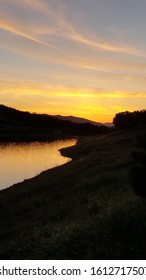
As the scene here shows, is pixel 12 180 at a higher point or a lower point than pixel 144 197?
lower

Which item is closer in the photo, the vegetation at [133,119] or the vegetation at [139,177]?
the vegetation at [139,177]

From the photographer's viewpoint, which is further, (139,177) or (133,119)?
(133,119)

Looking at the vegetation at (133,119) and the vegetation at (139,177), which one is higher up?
the vegetation at (133,119)

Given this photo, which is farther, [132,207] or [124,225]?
[132,207]

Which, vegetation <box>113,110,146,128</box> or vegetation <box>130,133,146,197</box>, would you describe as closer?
vegetation <box>130,133,146,197</box>

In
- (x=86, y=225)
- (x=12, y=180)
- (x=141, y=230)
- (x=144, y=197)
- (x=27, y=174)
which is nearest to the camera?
(x=141, y=230)

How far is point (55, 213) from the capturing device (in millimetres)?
22438

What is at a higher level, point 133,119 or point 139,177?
point 133,119

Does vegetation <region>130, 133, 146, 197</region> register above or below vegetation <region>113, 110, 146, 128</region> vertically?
below
